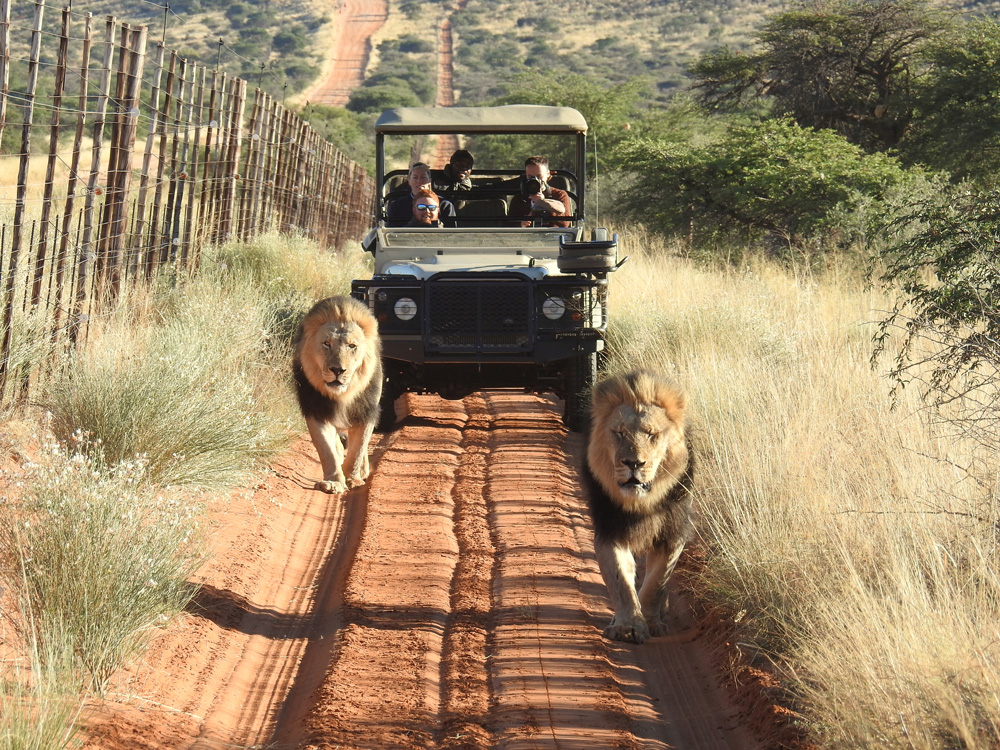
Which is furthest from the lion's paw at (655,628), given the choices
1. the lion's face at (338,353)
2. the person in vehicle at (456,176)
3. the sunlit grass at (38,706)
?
the person in vehicle at (456,176)

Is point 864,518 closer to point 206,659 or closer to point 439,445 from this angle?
point 206,659

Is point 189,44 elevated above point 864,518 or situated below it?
above

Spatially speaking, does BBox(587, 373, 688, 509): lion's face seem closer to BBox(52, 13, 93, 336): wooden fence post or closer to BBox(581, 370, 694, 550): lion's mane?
→ BBox(581, 370, 694, 550): lion's mane

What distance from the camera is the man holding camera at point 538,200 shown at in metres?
10.1

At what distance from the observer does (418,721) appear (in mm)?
4250

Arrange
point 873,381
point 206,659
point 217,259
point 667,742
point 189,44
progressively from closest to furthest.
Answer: point 667,742
point 206,659
point 873,381
point 217,259
point 189,44

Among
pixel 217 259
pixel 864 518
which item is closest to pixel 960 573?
pixel 864 518

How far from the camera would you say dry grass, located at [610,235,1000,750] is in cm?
343

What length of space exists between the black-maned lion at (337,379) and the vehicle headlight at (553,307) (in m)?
1.43

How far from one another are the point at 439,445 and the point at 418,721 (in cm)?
490

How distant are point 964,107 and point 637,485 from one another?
1527 centimetres

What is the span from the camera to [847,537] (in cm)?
489

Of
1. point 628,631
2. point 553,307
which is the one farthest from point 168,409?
point 628,631

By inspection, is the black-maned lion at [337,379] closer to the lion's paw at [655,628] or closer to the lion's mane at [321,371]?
the lion's mane at [321,371]
